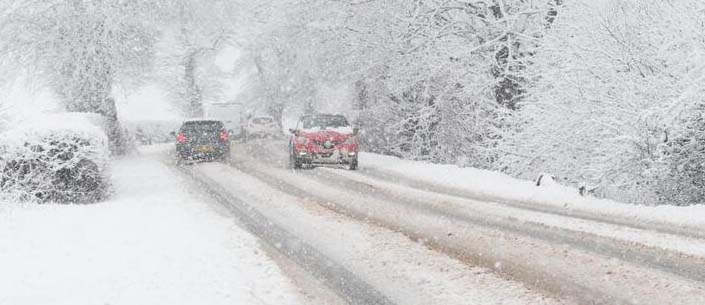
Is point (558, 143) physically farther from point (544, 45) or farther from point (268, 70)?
point (268, 70)

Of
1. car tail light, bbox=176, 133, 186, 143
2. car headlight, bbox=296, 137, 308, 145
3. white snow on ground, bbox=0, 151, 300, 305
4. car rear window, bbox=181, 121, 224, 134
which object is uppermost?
car rear window, bbox=181, 121, 224, 134

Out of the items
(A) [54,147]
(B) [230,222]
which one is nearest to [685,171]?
→ (B) [230,222]

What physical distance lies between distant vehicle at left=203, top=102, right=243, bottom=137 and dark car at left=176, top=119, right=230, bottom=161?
15.7 metres

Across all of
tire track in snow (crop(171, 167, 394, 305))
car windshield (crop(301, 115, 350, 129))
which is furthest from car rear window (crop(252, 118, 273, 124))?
tire track in snow (crop(171, 167, 394, 305))

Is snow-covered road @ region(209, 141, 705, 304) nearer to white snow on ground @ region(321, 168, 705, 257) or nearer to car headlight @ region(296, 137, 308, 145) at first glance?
white snow on ground @ region(321, 168, 705, 257)

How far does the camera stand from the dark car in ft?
75.8

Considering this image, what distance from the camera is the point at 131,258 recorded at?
305 inches

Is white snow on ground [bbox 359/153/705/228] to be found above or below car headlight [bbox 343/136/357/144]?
below

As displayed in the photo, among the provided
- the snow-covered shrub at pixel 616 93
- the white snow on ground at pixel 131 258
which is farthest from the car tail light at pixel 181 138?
the snow-covered shrub at pixel 616 93

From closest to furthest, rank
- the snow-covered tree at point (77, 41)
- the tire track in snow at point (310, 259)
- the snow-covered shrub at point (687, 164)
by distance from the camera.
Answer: the tire track in snow at point (310, 259)
the snow-covered shrub at point (687, 164)
the snow-covered tree at point (77, 41)

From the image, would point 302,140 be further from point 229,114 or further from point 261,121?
point 261,121

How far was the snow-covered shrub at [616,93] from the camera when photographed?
464 inches

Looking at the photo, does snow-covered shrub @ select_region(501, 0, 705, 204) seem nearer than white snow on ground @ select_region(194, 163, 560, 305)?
No

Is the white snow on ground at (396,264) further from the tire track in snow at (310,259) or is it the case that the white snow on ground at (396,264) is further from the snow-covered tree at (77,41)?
the snow-covered tree at (77,41)
